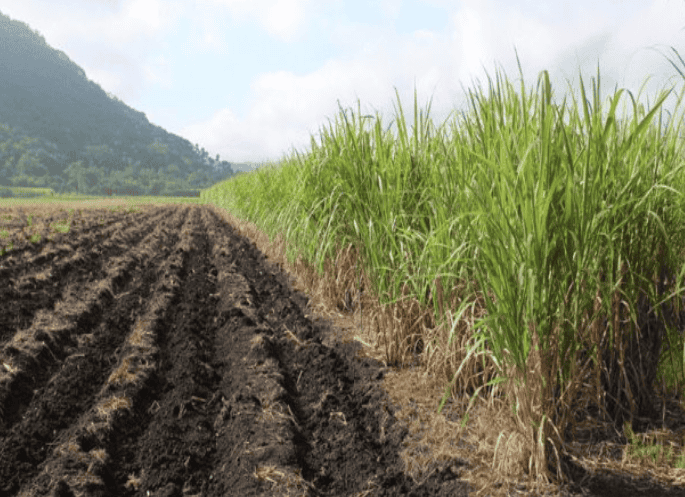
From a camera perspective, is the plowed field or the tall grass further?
the plowed field

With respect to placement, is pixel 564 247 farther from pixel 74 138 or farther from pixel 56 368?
pixel 74 138

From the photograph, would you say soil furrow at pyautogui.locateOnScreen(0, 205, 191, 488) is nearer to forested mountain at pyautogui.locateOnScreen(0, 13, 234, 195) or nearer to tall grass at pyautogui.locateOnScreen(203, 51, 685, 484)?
tall grass at pyautogui.locateOnScreen(203, 51, 685, 484)

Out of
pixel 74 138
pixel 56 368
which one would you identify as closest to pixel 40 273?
pixel 56 368

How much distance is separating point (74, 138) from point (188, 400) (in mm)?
112409

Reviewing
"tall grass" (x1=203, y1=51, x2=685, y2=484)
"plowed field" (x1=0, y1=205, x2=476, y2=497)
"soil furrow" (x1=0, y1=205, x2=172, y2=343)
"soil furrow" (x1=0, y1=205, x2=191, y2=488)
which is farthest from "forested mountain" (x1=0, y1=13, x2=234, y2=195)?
"tall grass" (x1=203, y1=51, x2=685, y2=484)

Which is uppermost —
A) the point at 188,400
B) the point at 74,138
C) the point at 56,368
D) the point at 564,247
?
the point at 74,138

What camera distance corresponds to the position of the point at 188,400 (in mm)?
3189

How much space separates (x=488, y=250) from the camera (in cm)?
191

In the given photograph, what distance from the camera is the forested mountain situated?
264 feet

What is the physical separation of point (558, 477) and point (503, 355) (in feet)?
1.77

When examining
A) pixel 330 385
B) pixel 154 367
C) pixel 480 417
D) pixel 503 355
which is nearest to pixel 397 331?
pixel 330 385

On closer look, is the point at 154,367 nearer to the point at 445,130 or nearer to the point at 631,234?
the point at 445,130

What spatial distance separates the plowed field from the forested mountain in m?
79.5

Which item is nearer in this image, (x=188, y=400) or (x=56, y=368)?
(x=188, y=400)
